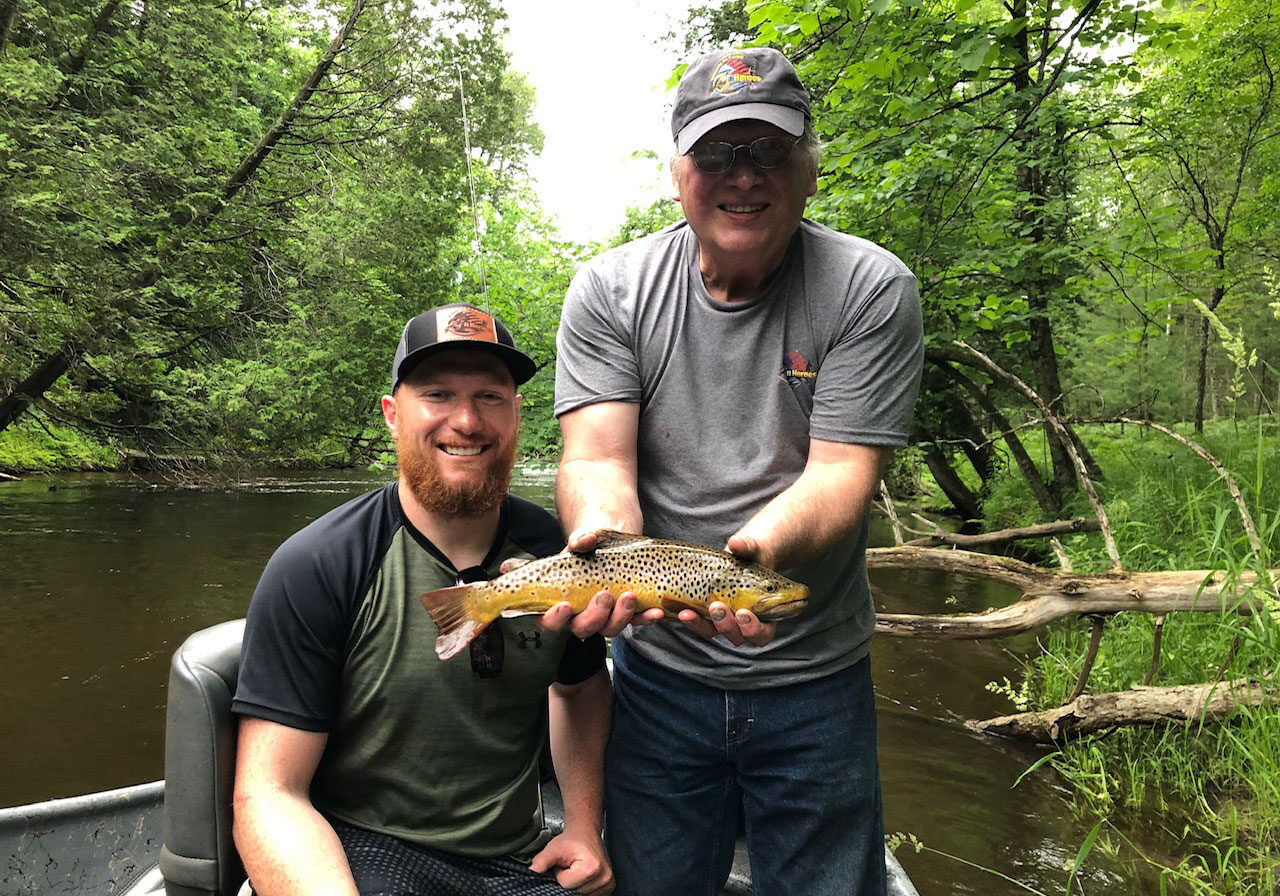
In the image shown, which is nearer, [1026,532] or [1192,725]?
[1192,725]

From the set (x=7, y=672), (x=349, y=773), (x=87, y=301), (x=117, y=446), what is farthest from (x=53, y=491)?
(x=349, y=773)

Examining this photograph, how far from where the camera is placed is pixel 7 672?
846cm

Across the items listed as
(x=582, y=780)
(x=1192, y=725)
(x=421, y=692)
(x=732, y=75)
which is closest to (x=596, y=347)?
(x=732, y=75)

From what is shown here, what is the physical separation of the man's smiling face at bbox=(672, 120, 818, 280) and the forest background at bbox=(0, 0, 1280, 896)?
248 centimetres

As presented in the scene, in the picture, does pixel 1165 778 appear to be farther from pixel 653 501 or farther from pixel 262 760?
pixel 262 760

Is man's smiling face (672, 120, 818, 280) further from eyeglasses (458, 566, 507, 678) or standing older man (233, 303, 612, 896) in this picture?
eyeglasses (458, 566, 507, 678)

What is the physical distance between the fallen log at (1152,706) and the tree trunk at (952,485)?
8509 mm

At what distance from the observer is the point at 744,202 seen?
230 cm

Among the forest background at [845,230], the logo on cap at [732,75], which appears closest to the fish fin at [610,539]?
the logo on cap at [732,75]

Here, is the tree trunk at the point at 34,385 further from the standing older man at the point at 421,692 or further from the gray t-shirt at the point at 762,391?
the gray t-shirt at the point at 762,391

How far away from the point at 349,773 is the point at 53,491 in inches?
762

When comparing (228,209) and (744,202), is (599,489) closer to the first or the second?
(744,202)

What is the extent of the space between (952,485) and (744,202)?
13.5 m

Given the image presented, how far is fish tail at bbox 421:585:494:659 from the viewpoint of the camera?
7.25 feet
